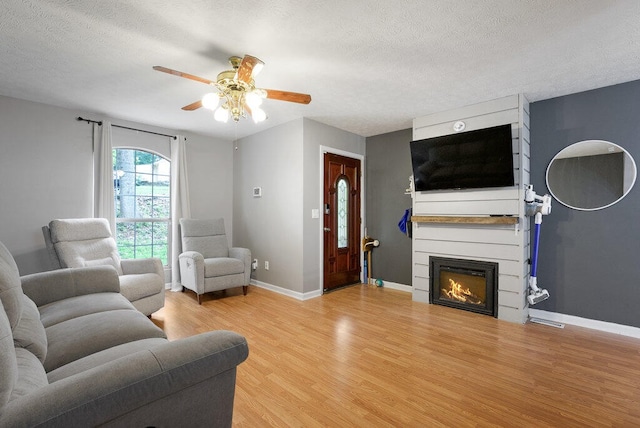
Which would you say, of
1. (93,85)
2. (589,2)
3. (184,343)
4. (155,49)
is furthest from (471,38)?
(93,85)

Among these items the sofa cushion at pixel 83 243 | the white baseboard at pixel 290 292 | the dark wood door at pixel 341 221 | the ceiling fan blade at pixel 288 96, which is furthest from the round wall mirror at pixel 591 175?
the sofa cushion at pixel 83 243

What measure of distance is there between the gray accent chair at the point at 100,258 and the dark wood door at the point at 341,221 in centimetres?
225

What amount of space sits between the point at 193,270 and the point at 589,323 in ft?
15.0

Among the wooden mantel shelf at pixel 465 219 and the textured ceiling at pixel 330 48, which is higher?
the textured ceiling at pixel 330 48

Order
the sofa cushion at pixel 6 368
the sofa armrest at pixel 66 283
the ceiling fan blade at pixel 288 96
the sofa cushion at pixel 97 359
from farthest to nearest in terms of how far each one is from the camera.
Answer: the ceiling fan blade at pixel 288 96 → the sofa armrest at pixel 66 283 → the sofa cushion at pixel 97 359 → the sofa cushion at pixel 6 368

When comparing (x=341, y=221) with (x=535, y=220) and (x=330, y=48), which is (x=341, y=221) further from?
(x=330, y=48)

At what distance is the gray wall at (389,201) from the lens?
4547 mm

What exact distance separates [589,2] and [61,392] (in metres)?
3.21

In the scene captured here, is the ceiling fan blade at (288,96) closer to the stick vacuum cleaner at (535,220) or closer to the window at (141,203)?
the stick vacuum cleaner at (535,220)

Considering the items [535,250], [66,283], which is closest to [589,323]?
[535,250]

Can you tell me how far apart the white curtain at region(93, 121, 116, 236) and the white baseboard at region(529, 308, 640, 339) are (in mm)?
5434

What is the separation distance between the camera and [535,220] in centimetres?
318

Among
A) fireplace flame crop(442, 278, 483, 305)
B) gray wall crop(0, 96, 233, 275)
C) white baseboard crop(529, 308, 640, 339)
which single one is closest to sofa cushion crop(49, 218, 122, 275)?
gray wall crop(0, 96, 233, 275)

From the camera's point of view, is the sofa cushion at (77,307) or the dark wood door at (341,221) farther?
the dark wood door at (341,221)
